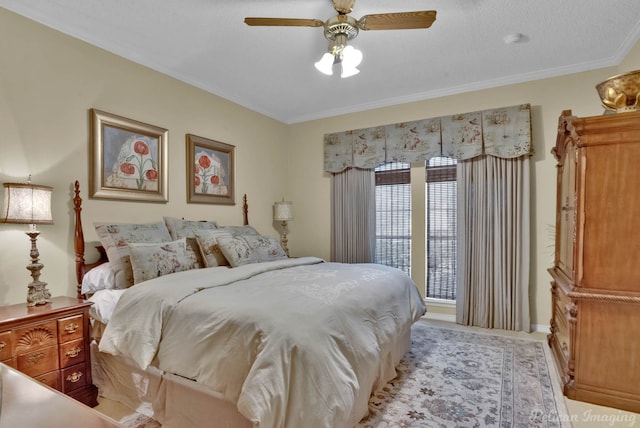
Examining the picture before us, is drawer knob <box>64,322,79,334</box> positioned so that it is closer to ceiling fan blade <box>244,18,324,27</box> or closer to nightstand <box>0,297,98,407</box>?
nightstand <box>0,297,98,407</box>

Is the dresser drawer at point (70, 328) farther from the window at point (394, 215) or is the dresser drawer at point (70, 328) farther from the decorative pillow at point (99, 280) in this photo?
the window at point (394, 215)

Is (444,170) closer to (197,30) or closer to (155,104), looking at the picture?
(197,30)

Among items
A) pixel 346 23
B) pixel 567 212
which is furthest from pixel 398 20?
pixel 567 212

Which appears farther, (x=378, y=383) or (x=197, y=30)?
(x=197, y=30)

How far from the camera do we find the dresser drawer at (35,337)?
175 centimetres

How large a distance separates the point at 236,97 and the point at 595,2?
133 inches

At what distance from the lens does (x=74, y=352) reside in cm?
200

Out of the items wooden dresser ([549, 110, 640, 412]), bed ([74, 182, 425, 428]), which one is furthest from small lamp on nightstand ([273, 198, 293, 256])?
wooden dresser ([549, 110, 640, 412])

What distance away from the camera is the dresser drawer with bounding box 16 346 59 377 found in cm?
176

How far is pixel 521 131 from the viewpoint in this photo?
3.33 metres

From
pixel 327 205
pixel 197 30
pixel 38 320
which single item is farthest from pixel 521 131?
pixel 38 320

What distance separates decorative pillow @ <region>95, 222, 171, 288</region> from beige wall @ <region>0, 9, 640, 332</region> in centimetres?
26

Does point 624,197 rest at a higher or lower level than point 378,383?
higher

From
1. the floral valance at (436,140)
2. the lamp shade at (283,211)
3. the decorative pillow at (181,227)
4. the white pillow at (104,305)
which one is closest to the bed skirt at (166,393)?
the white pillow at (104,305)
